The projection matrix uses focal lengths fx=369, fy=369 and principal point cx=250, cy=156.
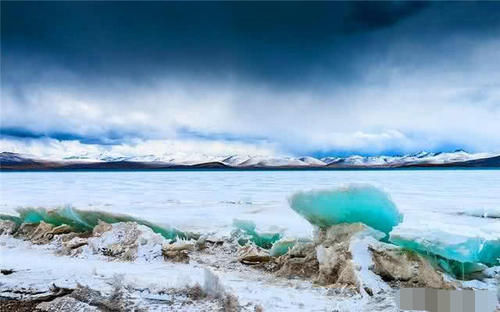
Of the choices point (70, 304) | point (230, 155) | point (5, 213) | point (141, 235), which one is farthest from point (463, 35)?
point (5, 213)

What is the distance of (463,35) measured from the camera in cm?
Result: 185

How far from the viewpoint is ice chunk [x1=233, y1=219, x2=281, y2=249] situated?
204cm

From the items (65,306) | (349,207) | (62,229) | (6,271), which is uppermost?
(349,207)

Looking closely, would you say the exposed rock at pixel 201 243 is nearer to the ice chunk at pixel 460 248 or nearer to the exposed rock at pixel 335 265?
the exposed rock at pixel 335 265

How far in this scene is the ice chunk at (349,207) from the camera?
6.06 feet

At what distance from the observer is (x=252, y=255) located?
2.03 metres

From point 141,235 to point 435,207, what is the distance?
1.63 m

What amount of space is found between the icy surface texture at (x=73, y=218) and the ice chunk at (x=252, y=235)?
→ 18.0 inches

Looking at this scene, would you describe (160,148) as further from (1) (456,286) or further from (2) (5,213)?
(1) (456,286)

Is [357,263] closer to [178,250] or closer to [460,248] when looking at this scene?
[460,248]

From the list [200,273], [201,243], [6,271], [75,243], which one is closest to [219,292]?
[200,273]

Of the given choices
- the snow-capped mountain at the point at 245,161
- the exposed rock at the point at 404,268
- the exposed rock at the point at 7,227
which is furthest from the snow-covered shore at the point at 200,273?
the snow-capped mountain at the point at 245,161

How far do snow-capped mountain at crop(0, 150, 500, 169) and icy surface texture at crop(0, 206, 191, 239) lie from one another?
0.95ft

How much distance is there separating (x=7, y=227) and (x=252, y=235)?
1656 millimetres
